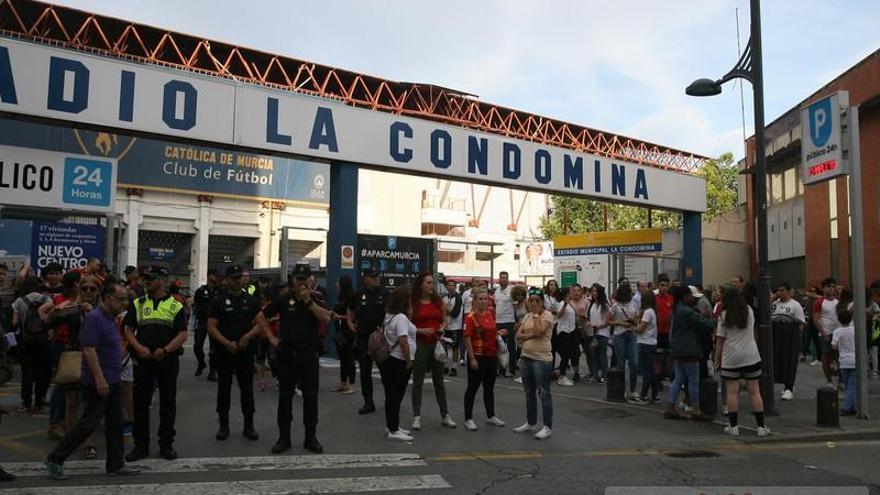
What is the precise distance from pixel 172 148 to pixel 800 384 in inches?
1425

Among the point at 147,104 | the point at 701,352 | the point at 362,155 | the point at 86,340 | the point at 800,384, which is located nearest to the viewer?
the point at 86,340

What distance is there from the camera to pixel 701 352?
9531 mm

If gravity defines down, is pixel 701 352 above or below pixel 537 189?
below

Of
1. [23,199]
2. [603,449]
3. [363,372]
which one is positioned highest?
[23,199]

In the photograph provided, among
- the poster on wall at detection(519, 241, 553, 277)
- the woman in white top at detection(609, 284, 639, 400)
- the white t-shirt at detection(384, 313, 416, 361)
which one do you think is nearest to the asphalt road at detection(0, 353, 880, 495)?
the white t-shirt at detection(384, 313, 416, 361)

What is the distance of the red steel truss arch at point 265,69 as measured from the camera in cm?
4078

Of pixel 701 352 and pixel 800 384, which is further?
pixel 800 384

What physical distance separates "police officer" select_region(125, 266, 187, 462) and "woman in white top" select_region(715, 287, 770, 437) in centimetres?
616

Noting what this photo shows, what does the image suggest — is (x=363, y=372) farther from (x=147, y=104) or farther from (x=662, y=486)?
(x=147, y=104)

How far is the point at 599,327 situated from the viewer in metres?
12.6

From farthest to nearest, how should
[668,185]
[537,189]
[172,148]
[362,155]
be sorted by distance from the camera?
[172,148], [668,185], [537,189], [362,155]

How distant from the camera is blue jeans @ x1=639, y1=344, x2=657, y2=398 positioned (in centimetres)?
1072

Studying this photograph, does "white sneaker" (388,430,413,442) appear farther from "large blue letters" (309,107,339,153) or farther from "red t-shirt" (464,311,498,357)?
"large blue letters" (309,107,339,153)

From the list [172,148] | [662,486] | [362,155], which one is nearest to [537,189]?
[362,155]
